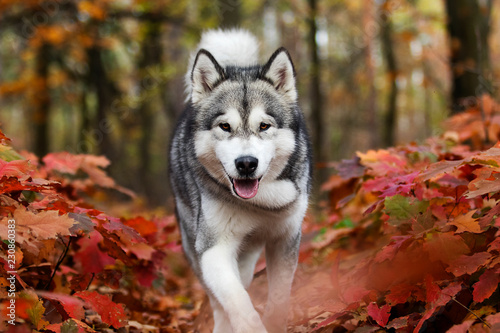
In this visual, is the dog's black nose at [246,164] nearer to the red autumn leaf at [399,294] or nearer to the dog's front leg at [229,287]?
the dog's front leg at [229,287]

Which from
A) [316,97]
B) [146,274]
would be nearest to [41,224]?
[146,274]

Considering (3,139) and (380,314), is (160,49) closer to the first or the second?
(3,139)

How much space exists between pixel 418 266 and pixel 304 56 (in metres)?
23.6

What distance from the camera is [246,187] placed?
118 inches

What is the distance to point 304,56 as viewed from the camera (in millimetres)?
25266

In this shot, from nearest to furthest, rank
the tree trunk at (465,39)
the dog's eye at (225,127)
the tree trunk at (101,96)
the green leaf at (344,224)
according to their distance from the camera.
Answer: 1. the dog's eye at (225,127)
2. the green leaf at (344,224)
3. the tree trunk at (465,39)
4. the tree trunk at (101,96)

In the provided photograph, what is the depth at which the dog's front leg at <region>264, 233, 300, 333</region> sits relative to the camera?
128 inches

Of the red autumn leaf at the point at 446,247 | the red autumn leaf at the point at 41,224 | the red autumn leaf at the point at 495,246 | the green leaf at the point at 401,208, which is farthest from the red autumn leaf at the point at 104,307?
the red autumn leaf at the point at 495,246

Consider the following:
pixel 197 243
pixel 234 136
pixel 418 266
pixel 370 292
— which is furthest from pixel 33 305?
pixel 418 266

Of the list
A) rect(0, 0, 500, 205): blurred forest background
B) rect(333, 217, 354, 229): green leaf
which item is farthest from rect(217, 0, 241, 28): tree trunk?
rect(333, 217, 354, 229): green leaf

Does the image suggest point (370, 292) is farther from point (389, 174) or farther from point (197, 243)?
point (197, 243)

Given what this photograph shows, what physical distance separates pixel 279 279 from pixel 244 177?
0.91 m

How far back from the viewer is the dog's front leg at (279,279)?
3248 millimetres

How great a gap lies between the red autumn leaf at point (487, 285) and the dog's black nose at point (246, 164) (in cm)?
139
